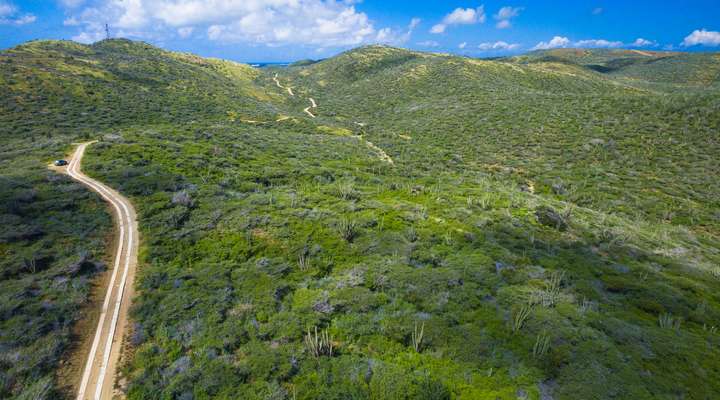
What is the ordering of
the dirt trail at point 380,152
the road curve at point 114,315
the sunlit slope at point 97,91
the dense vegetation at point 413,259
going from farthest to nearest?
the dirt trail at point 380,152 < the sunlit slope at point 97,91 < the dense vegetation at point 413,259 < the road curve at point 114,315

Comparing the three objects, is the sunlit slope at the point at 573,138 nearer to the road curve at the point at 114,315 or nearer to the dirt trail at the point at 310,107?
the dirt trail at the point at 310,107

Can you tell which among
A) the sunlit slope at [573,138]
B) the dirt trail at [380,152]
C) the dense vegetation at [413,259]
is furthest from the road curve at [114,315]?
the sunlit slope at [573,138]

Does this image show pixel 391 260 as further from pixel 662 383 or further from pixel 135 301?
pixel 135 301

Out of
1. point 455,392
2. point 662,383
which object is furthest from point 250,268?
point 662,383

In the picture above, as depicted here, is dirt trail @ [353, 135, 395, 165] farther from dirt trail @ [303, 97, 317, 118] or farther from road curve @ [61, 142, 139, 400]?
road curve @ [61, 142, 139, 400]

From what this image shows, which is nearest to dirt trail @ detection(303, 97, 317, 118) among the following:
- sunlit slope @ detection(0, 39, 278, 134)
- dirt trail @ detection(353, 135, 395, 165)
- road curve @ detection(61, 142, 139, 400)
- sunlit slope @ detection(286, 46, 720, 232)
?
sunlit slope @ detection(286, 46, 720, 232)

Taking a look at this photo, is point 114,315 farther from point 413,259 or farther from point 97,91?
point 97,91
